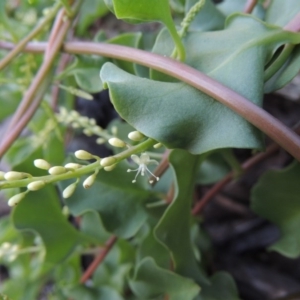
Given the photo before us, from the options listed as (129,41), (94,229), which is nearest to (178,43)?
(129,41)

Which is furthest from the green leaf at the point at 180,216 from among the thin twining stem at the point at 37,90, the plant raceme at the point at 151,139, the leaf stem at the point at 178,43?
the thin twining stem at the point at 37,90

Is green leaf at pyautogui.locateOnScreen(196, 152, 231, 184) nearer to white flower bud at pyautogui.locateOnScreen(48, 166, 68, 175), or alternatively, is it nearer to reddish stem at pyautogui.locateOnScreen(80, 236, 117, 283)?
reddish stem at pyautogui.locateOnScreen(80, 236, 117, 283)

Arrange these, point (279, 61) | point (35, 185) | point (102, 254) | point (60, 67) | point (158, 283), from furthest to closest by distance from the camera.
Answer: point (60, 67) < point (102, 254) < point (158, 283) < point (279, 61) < point (35, 185)

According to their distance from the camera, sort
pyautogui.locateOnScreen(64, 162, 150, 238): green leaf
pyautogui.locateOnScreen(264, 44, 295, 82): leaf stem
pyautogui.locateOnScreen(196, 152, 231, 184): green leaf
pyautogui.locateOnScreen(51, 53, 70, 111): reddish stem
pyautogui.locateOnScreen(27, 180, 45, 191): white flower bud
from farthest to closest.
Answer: pyautogui.locateOnScreen(51, 53, 70, 111): reddish stem < pyautogui.locateOnScreen(196, 152, 231, 184): green leaf < pyautogui.locateOnScreen(64, 162, 150, 238): green leaf < pyautogui.locateOnScreen(264, 44, 295, 82): leaf stem < pyautogui.locateOnScreen(27, 180, 45, 191): white flower bud

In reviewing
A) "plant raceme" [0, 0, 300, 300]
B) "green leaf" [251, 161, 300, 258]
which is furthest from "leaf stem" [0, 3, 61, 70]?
"green leaf" [251, 161, 300, 258]

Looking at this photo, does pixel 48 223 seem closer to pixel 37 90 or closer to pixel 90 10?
pixel 37 90

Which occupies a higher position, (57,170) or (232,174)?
(57,170)

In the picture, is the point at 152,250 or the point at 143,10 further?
the point at 152,250

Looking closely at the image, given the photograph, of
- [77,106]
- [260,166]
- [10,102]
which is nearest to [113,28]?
[77,106]
